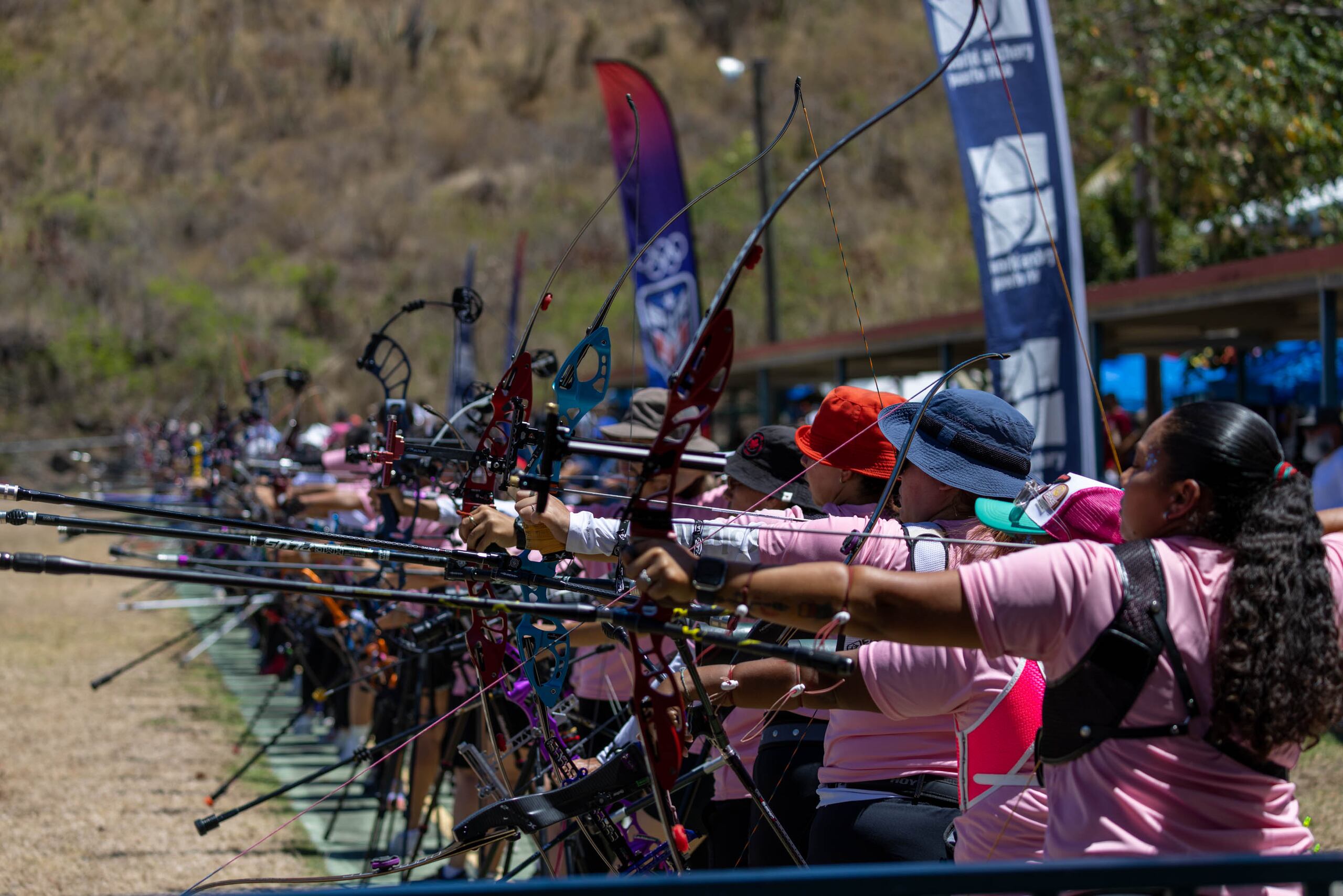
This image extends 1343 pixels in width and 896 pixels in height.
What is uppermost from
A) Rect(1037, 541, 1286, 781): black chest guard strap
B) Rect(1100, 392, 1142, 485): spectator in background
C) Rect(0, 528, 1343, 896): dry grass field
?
Rect(1037, 541, 1286, 781): black chest guard strap

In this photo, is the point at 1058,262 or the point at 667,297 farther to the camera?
the point at 667,297

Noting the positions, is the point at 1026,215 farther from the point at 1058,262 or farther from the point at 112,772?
the point at 112,772

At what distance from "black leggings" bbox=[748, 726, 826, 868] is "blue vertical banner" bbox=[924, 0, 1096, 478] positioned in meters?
2.80

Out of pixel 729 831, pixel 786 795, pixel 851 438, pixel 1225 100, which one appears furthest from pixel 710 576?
pixel 1225 100

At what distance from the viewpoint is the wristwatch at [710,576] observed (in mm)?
1837

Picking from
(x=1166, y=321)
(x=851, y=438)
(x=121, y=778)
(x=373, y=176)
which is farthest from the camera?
(x=373, y=176)

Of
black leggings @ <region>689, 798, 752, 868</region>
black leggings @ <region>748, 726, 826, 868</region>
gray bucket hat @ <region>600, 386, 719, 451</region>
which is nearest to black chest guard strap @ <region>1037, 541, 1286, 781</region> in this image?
black leggings @ <region>748, 726, 826, 868</region>

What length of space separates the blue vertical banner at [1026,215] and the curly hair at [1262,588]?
3.72m

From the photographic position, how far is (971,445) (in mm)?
2672

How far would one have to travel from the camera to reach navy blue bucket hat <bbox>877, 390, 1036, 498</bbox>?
8.70 feet

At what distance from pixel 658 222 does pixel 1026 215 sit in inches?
204

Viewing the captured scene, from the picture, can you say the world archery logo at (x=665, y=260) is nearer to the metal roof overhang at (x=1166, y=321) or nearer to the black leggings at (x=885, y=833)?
the metal roof overhang at (x=1166, y=321)

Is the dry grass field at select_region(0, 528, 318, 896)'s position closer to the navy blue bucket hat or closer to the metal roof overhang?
the metal roof overhang

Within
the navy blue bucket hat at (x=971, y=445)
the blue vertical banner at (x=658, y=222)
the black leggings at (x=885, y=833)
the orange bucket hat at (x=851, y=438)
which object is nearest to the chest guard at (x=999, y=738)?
the black leggings at (x=885, y=833)
